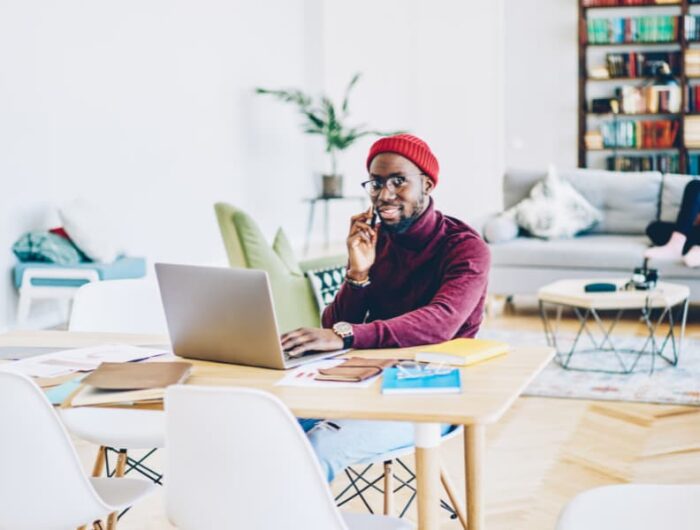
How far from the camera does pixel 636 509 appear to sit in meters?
1.79

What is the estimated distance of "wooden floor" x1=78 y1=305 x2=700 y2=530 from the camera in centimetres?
325

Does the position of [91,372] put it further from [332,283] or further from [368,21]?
[368,21]

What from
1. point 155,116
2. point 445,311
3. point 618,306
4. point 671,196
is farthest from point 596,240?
point 445,311

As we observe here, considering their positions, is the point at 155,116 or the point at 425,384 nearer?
the point at 425,384

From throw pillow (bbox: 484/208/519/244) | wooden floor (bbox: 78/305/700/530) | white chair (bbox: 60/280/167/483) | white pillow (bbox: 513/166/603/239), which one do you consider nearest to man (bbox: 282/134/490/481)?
white chair (bbox: 60/280/167/483)

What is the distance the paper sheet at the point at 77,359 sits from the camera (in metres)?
2.23

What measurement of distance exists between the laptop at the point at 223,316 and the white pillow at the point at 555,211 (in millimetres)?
4689

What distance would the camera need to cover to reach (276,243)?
184 inches

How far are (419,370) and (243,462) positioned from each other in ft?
1.54

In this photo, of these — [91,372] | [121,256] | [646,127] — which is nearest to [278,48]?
[646,127]

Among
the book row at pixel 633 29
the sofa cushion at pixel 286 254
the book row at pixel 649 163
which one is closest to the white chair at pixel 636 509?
the sofa cushion at pixel 286 254

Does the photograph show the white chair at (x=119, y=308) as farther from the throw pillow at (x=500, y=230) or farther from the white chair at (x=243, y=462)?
the throw pillow at (x=500, y=230)

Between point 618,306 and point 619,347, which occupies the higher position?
point 618,306

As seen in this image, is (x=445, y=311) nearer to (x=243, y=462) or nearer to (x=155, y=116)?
(x=243, y=462)
